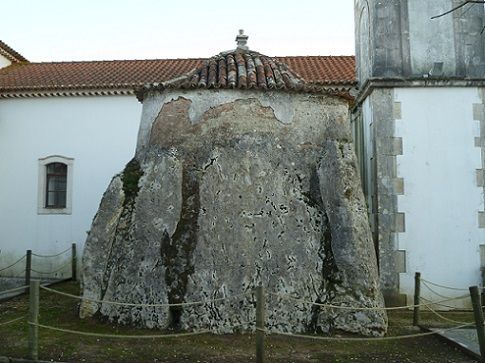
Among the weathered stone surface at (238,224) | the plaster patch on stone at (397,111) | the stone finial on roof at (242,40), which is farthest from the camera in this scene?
the plaster patch on stone at (397,111)

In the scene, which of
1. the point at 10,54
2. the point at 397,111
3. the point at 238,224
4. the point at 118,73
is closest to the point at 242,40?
the point at 397,111

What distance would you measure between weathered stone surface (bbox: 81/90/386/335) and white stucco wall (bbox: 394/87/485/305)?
3111 mm

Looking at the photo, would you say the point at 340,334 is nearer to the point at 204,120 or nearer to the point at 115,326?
the point at 115,326

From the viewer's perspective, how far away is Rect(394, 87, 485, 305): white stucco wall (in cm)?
1065

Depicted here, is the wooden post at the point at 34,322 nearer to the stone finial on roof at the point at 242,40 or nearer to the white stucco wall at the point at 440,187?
the stone finial on roof at the point at 242,40

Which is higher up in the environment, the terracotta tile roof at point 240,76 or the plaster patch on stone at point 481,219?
the terracotta tile roof at point 240,76

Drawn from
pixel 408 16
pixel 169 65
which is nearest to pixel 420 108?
pixel 408 16

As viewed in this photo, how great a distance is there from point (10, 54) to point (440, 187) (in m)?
15.7

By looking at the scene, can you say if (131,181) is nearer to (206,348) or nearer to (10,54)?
(206,348)

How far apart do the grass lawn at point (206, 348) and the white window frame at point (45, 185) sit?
783cm

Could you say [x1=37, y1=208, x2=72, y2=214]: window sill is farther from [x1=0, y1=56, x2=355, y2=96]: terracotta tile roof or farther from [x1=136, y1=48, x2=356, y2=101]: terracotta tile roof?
[x1=136, y1=48, x2=356, y2=101]: terracotta tile roof

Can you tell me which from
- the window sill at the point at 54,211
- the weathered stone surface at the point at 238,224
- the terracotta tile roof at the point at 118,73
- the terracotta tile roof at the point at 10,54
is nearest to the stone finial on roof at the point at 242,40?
the weathered stone surface at the point at 238,224

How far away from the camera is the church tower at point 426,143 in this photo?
10.7 m

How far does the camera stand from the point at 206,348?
6.80m
